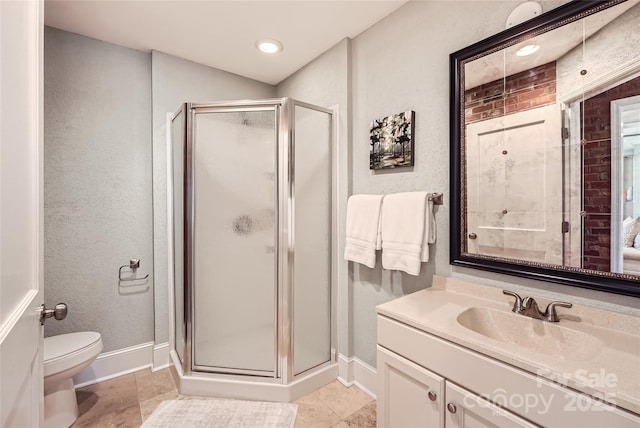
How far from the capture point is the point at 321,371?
6.62 ft

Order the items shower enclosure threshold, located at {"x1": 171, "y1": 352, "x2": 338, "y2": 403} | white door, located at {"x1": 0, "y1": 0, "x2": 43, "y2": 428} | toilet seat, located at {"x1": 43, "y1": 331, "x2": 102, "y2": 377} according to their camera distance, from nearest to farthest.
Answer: white door, located at {"x1": 0, "y1": 0, "x2": 43, "y2": 428}, toilet seat, located at {"x1": 43, "y1": 331, "x2": 102, "y2": 377}, shower enclosure threshold, located at {"x1": 171, "y1": 352, "x2": 338, "y2": 403}

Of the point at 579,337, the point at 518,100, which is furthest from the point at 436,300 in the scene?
the point at 518,100

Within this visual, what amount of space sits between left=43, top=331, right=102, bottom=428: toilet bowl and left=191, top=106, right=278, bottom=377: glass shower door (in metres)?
0.60

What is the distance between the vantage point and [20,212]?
752 millimetres

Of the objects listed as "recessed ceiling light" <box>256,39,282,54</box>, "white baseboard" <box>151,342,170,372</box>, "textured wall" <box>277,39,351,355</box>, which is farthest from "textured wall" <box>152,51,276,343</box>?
"textured wall" <box>277,39,351,355</box>

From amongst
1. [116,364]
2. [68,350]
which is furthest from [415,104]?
[116,364]

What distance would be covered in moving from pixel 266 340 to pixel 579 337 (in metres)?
1.64

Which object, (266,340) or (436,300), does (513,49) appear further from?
(266,340)

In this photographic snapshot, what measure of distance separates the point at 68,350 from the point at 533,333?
233 cm

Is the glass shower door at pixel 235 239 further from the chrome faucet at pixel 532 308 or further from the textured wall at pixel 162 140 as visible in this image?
the chrome faucet at pixel 532 308

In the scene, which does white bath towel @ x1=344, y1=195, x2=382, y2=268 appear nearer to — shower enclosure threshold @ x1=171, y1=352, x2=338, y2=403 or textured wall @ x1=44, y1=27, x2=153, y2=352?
shower enclosure threshold @ x1=171, y1=352, x2=338, y2=403

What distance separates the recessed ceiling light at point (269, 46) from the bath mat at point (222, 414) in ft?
8.01

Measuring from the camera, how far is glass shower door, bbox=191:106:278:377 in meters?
1.95

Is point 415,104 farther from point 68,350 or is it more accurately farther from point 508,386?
point 68,350
